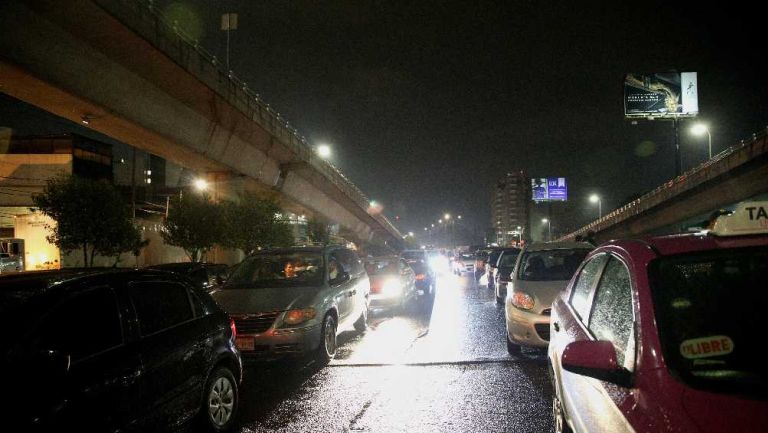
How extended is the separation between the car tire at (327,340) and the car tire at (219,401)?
9.13 feet

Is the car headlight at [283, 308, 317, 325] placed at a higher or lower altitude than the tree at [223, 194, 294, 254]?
lower

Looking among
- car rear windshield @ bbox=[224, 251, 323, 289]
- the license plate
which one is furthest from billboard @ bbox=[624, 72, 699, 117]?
the license plate

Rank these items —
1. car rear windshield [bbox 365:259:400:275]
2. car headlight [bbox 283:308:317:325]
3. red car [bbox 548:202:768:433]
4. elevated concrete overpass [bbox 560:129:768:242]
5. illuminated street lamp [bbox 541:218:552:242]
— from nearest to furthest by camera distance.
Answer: red car [bbox 548:202:768:433] → car headlight [bbox 283:308:317:325] → car rear windshield [bbox 365:259:400:275] → elevated concrete overpass [bbox 560:129:768:242] → illuminated street lamp [bbox 541:218:552:242]

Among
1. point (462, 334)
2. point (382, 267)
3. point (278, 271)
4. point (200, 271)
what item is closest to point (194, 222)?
point (200, 271)

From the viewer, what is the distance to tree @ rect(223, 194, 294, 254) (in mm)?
31891

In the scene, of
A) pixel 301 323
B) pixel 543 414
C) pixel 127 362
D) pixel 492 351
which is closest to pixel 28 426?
pixel 127 362

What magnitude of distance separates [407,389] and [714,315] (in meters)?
4.48

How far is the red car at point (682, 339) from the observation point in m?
2.03

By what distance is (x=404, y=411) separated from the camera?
18.5 feet

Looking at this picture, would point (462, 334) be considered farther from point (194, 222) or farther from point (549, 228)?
point (549, 228)

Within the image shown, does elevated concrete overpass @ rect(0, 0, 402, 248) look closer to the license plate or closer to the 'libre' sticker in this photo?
the license plate

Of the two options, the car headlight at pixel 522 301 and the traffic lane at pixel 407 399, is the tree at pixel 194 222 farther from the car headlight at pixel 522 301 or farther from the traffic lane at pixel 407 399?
the car headlight at pixel 522 301

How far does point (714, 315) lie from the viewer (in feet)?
8.25

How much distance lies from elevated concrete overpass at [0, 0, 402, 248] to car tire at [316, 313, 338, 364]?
11800mm
